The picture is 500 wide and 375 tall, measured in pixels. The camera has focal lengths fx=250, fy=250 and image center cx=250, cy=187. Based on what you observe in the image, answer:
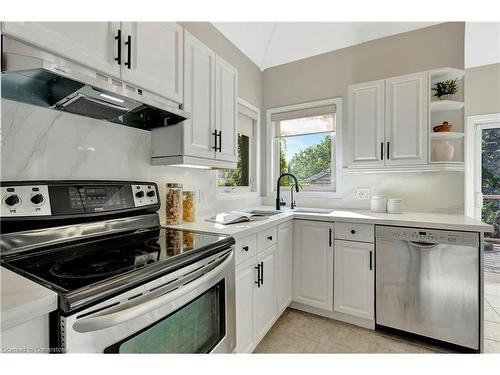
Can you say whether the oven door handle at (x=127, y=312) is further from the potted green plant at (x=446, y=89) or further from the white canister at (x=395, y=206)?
the potted green plant at (x=446, y=89)

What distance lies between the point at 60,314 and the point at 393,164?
240 cm

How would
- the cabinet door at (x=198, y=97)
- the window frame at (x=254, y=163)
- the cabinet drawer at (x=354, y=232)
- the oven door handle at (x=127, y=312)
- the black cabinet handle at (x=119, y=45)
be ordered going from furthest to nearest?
the window frame at (x=254, y=163), the cabinet drawer at (x=354, y=232), the cabinet door at (x=198, y=97), the black cabinet handle at (x=119, y=45), the oven door handle at (x=127, y=312)

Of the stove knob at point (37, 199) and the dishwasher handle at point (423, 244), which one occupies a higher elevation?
the stove knob at point (37, 199)

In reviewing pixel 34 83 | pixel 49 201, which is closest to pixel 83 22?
pixel 34 83

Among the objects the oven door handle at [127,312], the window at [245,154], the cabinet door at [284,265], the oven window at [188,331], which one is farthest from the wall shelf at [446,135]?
the oven door handle at [127,312]

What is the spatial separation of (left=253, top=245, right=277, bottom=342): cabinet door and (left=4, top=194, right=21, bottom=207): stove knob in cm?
129

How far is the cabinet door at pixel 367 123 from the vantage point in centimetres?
226

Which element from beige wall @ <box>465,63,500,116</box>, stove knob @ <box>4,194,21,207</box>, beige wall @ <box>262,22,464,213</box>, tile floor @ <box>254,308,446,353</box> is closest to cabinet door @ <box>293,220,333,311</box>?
tile floor @ <box>254,308,446,353</box>

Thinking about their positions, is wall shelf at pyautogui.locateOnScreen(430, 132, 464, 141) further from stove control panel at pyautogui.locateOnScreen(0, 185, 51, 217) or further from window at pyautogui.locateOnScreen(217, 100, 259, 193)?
stove control panel at pyautogui.locateOnScreen(0, 185, 51, 217)

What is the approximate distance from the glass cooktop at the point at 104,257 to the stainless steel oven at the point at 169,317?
8 centimetres

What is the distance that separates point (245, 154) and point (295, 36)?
1.43 metres

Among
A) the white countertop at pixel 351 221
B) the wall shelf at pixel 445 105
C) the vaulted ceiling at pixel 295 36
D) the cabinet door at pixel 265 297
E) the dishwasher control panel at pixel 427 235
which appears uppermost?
the vaulted ceiling at pixel 295 36

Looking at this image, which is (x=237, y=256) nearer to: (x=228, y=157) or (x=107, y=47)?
(x=228, y=157)

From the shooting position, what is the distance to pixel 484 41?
267cm
